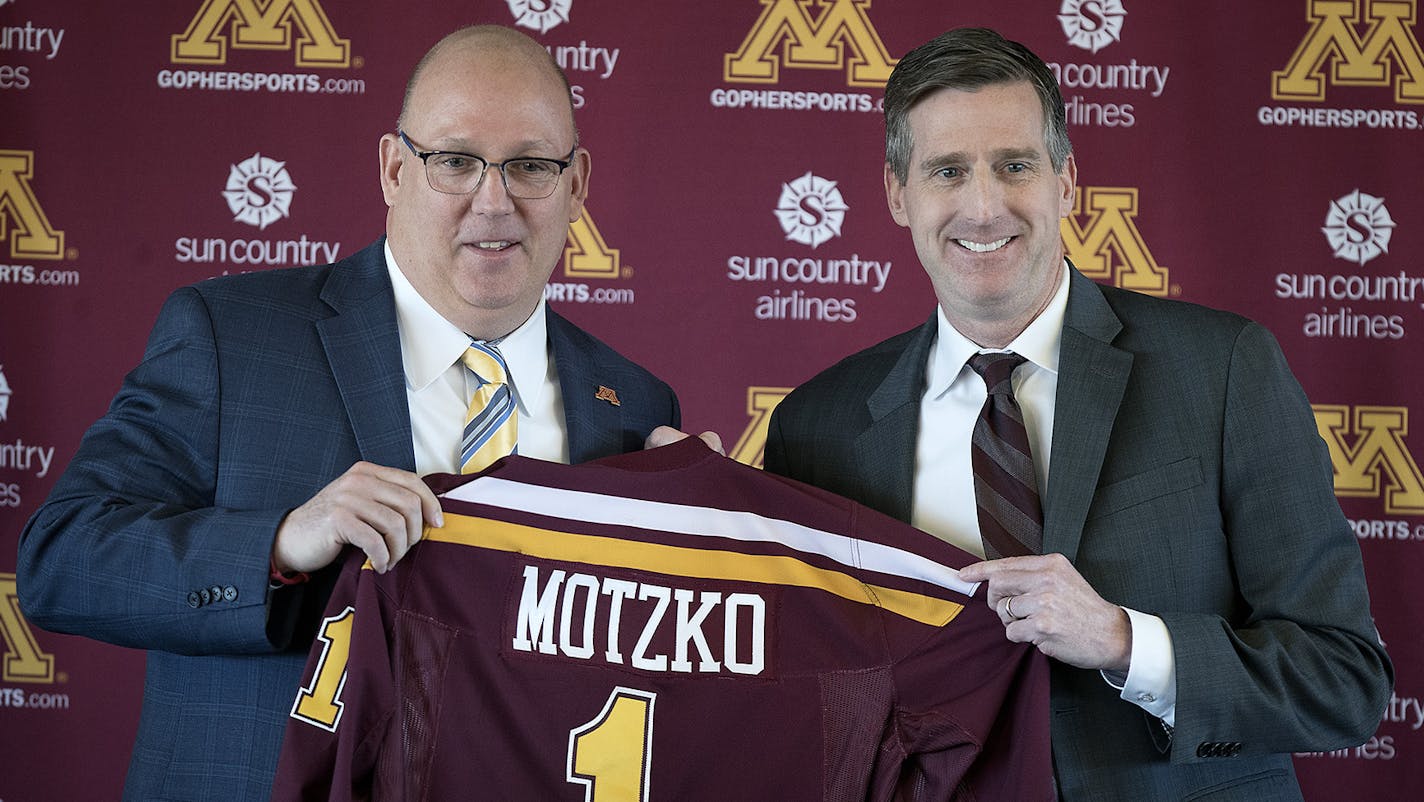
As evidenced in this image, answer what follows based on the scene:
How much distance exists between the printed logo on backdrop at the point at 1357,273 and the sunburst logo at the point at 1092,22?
80 centimetres

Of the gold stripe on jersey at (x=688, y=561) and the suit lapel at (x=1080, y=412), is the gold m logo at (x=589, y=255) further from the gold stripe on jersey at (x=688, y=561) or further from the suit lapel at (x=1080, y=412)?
the gold stripe on jersey at (x=688, y=561)

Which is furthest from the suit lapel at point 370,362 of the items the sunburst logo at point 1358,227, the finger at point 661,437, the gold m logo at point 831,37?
the sunburst logo at point 1358,227

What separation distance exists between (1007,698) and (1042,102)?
3.05 ft

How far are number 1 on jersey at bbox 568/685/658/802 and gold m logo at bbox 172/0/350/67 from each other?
2.50 metres

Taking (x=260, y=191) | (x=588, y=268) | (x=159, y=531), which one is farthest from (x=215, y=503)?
(x=260, y=191)

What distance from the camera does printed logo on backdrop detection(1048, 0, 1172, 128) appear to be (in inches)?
140

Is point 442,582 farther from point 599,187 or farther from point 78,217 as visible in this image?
point 78,217

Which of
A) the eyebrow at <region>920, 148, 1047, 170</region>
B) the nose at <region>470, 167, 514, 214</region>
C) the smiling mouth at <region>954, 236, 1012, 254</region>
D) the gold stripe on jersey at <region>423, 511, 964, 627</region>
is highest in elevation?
the eyebrow at <region>920, 148, 1047, 170</region>

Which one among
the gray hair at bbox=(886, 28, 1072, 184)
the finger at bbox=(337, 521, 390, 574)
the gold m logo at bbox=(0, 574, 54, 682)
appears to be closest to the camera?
the finger at bbox=(337, 521, 390, 574)

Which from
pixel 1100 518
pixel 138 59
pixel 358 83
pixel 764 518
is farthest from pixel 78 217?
pixel 1100 518

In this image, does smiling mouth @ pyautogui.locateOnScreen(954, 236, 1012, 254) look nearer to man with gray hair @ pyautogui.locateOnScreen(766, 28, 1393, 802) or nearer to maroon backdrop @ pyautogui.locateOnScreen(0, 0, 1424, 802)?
man with gray hair @ pyautogui.locateOnScreen(766, 28, 1393, 802)

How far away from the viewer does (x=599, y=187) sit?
352 centimetres

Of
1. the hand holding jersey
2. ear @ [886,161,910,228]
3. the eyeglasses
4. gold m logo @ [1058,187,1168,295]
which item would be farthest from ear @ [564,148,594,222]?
gold m logo @ [1058,187,1168,295]

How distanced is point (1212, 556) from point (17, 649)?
321 cm
